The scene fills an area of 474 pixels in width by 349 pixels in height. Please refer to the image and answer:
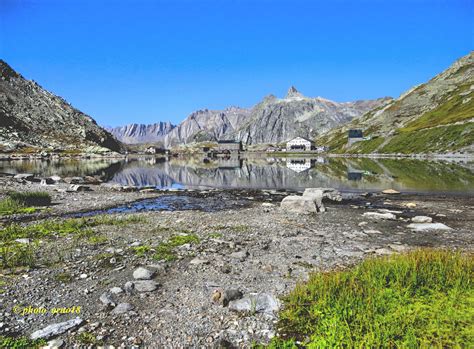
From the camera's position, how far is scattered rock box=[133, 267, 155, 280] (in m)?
12.6

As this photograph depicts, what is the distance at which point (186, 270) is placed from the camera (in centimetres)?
1370

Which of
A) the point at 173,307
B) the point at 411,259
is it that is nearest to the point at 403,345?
the point at 411,259

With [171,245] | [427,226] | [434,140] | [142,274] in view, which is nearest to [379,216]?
[427,226]

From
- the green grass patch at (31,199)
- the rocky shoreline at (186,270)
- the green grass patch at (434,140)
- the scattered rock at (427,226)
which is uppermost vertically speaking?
the green grass patch at (434,140)

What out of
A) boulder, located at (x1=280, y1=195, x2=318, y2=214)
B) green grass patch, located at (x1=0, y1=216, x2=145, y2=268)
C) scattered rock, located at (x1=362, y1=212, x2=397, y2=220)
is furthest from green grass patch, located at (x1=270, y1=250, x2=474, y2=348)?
boulder, located at (x1=280, y1=195, x2=318, y2=214)

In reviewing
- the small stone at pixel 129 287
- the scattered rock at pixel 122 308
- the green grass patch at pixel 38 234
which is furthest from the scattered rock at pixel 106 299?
the green grass patch at pixel 38 234

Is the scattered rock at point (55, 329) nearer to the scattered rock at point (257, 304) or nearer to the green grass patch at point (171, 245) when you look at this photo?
the scattered rock at point (257, 304)

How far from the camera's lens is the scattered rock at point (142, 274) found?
41.4ft

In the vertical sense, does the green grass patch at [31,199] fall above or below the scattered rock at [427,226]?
above

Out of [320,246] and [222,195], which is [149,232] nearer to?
[320,246]

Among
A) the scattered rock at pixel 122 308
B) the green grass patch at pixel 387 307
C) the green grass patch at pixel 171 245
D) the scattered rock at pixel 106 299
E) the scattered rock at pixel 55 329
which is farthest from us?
the green grass patch at pixel 171 245

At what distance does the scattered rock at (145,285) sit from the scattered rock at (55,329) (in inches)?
96.0

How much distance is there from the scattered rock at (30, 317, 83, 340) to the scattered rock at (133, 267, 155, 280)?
127 inches

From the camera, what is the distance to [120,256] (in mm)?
15398
